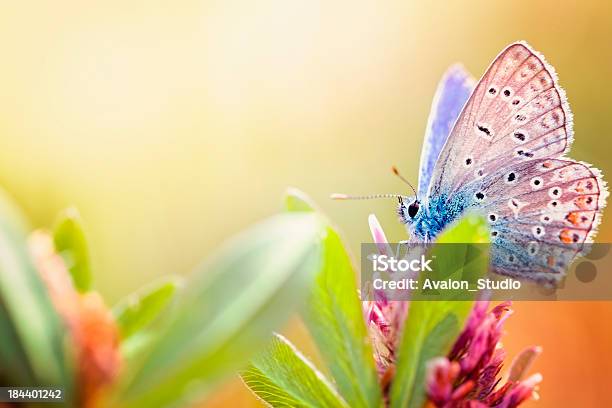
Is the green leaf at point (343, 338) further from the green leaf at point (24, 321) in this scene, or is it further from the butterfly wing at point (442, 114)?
the butterfly wing at point (442, 114)

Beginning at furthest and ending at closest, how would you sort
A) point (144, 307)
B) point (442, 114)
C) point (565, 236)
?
point (442, 114) < point (565, 236) < point (144, 307)

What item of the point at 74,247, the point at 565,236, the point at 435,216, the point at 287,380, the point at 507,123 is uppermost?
the point at 507,123

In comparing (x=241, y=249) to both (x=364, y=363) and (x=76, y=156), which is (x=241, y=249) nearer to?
(x=364, y=363)

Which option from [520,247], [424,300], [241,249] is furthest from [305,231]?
[520,247]

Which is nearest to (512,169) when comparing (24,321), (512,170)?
(512,170)

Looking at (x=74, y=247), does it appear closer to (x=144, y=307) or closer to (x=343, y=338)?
(x=144, y=307)

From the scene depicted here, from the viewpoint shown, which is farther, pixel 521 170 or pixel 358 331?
pixel 521 170

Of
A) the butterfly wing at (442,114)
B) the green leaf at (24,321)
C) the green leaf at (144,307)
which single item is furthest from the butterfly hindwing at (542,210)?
the green leaf at (24,321)
